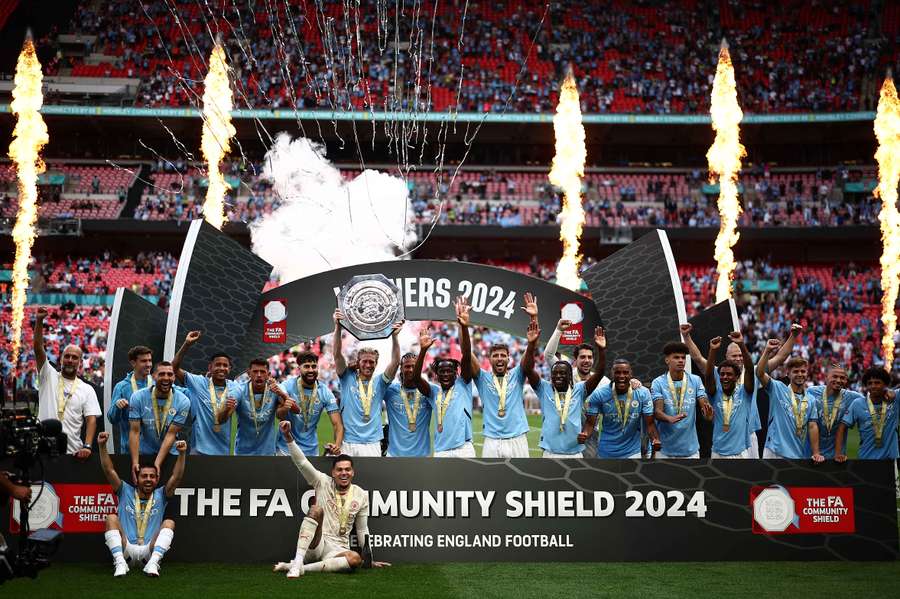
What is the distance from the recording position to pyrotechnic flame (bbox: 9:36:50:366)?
138ft

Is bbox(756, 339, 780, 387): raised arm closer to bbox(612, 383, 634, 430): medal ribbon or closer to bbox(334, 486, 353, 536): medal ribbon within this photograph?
bbox(612, 383, 634, 430): medal ribbon

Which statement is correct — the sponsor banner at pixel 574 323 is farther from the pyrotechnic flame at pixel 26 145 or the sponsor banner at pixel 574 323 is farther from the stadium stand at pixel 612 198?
the pyrotechnic flame at pixel 26 145

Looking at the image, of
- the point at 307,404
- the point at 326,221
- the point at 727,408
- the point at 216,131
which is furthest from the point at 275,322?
the point at 216,131

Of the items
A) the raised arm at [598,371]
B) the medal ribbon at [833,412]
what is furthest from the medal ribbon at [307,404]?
the medal ribbon at [833,412]

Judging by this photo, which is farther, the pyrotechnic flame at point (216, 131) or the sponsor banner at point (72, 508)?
the pyrotechnic flame at point (216, 131)

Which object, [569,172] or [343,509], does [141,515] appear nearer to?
[343,509]

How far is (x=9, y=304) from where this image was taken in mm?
39750

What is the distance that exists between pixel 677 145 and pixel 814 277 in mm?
10352

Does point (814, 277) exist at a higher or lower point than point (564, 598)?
higher

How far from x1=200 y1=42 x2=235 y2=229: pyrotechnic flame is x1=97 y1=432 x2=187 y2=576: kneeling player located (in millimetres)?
33322

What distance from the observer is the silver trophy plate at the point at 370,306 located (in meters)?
11.1

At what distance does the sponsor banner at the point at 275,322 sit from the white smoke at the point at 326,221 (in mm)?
17759

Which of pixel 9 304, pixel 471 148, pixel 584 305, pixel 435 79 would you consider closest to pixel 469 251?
pixel 471 148

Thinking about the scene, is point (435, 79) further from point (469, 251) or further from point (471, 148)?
point (469, 251)
